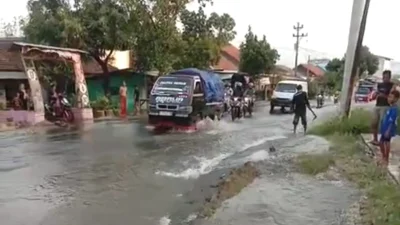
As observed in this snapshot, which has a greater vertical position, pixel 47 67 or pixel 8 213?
pixel 47 67

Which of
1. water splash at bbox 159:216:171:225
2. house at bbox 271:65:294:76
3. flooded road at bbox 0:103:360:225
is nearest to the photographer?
water splash at bbox 159:216:171:225

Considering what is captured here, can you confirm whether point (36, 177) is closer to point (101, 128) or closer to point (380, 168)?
point (380, 168)

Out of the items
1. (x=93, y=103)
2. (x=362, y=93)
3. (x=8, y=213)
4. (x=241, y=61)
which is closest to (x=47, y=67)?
(x=93, y=103)

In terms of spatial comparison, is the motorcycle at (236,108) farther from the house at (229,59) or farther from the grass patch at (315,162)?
the house at (229,59)

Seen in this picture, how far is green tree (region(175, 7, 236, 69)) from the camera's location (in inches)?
1439

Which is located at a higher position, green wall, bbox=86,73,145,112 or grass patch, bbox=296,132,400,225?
green wall, bbox=86,73,145,112

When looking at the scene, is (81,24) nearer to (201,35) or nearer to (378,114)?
(201,35)

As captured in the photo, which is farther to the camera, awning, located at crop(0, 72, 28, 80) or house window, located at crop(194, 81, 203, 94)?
awning, located at crop(0, 72, 28, 80)

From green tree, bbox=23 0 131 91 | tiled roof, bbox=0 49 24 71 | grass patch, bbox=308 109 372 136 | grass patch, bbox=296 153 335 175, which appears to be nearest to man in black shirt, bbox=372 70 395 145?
grass patch, bbox=296 153 335 175

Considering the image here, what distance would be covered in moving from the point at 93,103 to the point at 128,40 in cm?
416

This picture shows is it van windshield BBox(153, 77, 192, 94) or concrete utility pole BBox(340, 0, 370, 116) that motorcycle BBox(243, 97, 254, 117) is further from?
concrete utility pole BBox(340, 0, 370, 116)

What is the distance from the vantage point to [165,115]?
1969cm

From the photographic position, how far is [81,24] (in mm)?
28703

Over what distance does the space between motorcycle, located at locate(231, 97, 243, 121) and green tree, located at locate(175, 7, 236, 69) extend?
31.8 ft
